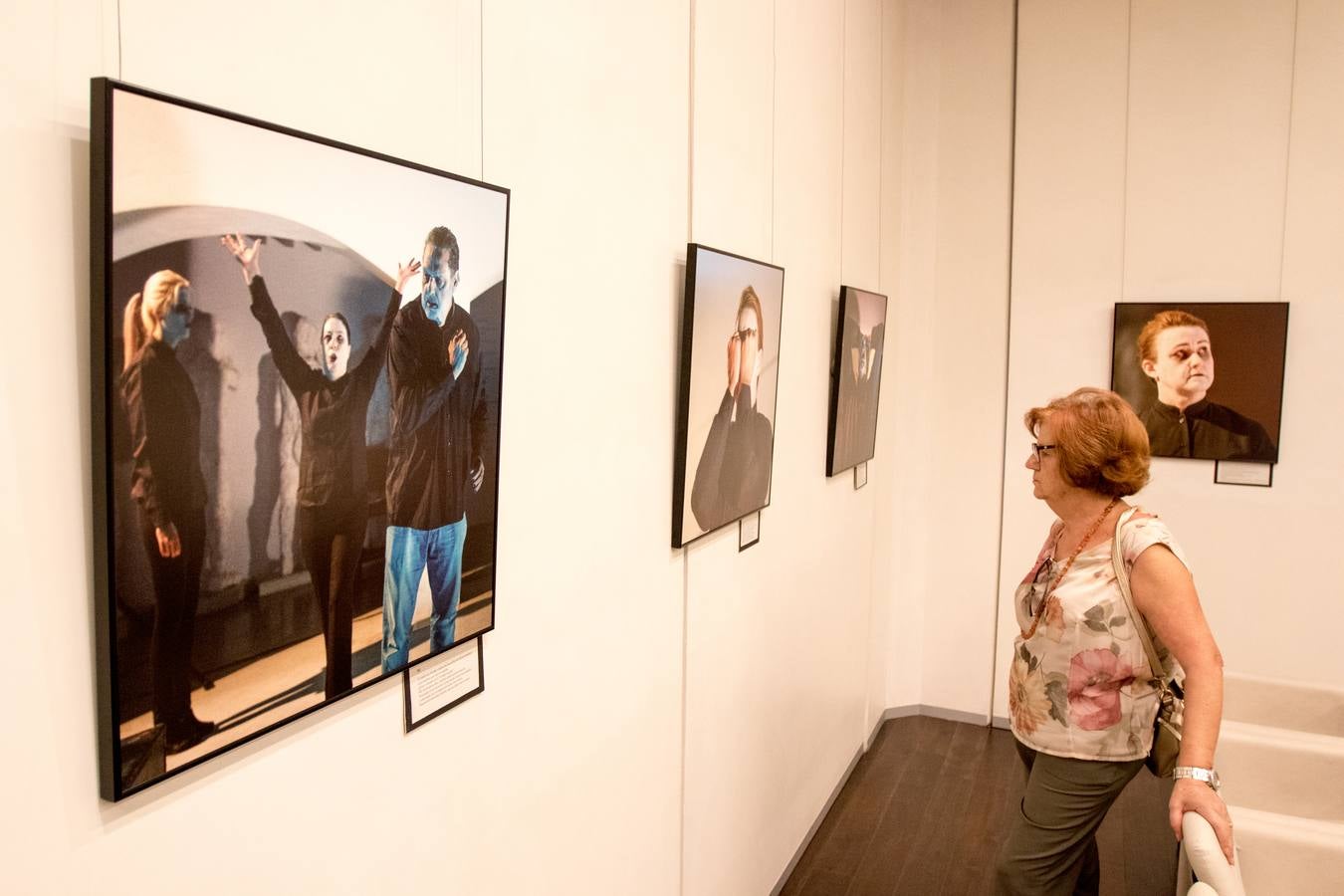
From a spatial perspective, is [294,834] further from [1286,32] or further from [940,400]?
[1286,32]

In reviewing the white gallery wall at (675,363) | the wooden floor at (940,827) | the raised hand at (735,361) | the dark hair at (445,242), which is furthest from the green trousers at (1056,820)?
the dark hair at (445,242)

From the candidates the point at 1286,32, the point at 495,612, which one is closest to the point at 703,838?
the point at 495,612

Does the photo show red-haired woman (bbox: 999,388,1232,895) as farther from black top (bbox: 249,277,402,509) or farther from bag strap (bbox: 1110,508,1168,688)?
black top (bbox: 249,277,402,509)

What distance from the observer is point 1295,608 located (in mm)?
6324

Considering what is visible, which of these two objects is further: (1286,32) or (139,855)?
(1286,32)

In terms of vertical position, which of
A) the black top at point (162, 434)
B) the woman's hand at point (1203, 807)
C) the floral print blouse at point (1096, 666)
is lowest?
the woman's hand at point (1203, 807)

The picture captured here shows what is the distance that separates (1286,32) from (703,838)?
6.02 m

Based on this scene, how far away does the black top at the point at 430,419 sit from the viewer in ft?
5.77

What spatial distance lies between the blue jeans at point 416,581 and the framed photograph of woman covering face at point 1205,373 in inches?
226

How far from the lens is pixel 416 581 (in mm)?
1882

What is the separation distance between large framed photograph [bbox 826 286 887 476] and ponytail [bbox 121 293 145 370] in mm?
3994

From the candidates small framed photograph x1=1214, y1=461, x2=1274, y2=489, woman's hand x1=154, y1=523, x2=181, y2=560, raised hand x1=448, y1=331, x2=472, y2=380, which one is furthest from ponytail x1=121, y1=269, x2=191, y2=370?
small framed photograph x1=1214, y1=461, x2=1274, y2=489

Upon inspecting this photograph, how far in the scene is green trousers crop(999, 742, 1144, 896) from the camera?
323 cm

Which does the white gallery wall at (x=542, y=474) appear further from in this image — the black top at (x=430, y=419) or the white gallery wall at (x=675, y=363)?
the black top at (x=430, y=419)
